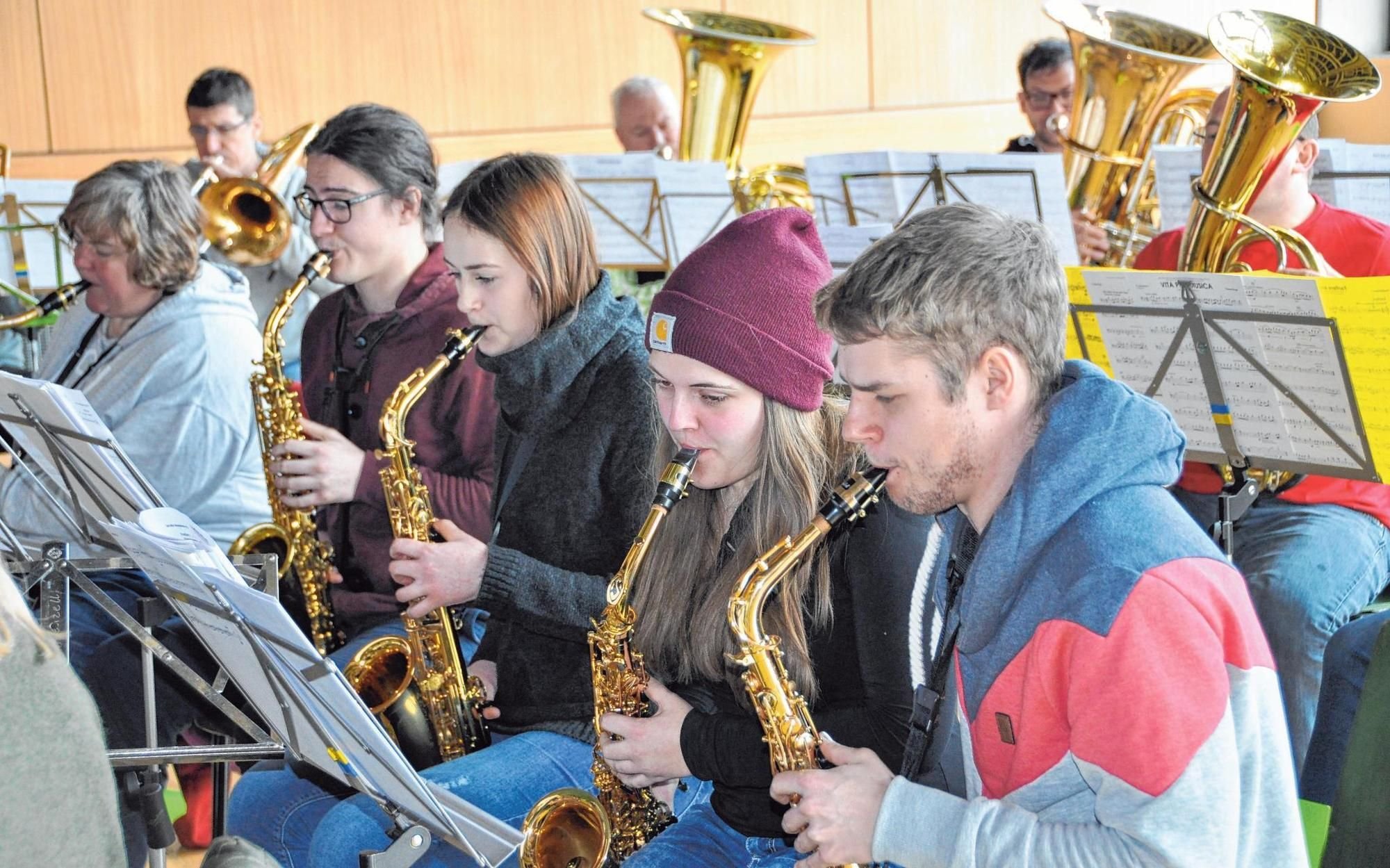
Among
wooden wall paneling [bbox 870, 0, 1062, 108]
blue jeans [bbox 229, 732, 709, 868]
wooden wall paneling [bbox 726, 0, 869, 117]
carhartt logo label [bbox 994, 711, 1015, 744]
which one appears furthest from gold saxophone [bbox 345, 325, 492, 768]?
wooden wall paneling [bbox 870, 0, 1062, 108]

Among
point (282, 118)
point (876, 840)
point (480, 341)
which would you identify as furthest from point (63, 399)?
point (282, 118)

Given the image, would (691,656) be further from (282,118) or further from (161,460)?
(282,118)

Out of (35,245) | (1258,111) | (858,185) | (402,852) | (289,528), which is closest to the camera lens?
(402,852)

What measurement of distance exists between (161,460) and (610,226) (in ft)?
6.73

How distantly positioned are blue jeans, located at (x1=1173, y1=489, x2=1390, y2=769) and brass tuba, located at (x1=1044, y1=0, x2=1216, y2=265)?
5.80 feet

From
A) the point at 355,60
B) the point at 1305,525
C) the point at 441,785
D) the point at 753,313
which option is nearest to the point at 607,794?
the point at 441,785

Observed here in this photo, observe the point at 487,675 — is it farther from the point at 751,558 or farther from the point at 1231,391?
the point at 1231,391

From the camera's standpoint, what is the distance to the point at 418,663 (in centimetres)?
238

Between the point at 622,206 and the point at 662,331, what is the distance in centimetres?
285

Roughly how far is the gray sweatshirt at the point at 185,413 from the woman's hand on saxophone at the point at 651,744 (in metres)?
1.60

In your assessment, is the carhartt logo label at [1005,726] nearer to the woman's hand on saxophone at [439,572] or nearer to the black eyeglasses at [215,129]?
the woman's hand on saxophone at [439,572]

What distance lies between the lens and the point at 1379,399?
90.8 inches

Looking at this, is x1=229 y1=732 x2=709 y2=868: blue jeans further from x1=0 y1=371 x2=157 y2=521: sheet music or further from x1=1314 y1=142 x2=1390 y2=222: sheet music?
x1=1314 y1=142 x2=1390 y2=222: sheet music

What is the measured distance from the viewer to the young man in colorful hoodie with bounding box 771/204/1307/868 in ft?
3.92
